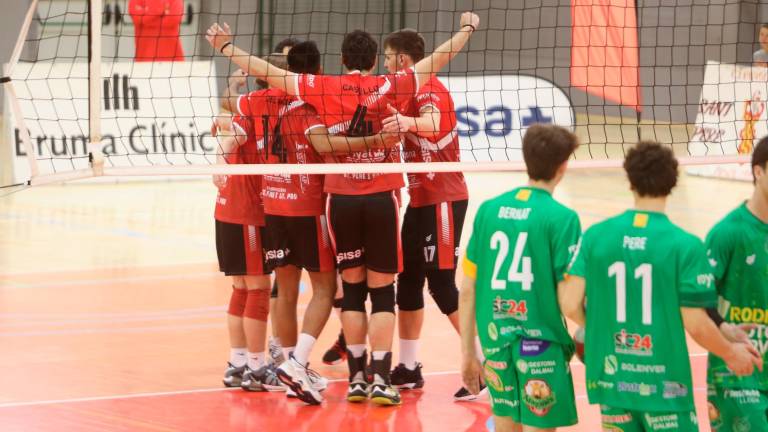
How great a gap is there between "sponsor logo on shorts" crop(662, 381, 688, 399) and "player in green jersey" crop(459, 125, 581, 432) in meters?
0.48

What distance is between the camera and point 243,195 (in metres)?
6.98

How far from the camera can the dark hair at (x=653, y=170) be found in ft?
13.2

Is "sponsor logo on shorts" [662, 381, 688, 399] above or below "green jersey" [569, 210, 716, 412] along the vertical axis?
below

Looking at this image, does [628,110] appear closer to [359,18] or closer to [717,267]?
[359,18]

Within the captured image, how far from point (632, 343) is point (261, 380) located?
11.1 ft

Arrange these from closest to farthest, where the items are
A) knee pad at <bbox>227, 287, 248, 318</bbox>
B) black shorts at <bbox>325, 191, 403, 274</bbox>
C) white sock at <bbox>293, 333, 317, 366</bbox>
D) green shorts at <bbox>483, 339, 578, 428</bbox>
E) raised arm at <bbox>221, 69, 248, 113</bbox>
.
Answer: green shorts at <bbox>483, 339, 578, 428</bbox> < black shorts at <bbox>325, 191, 403, 274</bbox> < white sock at <bbox>293, 333, 317, 366</bbox> < knee pad at <bbox>227, 287, 248, 318</bbox> < raised arm at <bbox>221, 69, 248, 113</bbox>

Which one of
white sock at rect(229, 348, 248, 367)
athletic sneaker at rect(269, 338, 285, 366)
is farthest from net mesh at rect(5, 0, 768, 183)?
white sock at rect(229, 348, 248, 367)

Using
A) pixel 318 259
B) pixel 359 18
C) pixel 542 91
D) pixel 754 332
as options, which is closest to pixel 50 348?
→ pixel 318 259

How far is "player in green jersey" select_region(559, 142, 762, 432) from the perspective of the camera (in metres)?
3.94

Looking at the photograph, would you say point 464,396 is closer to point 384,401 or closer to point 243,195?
point 384,401

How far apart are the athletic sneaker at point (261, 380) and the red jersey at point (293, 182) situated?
983mm

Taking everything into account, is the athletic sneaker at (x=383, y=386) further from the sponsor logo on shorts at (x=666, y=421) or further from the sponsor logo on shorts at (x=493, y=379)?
the sponsor logo on shorts at (x=666, y=421)

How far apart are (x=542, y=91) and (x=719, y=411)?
565 inches

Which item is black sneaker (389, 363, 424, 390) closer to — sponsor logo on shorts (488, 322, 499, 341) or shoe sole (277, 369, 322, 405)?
shoe sole (277, 369, 322, 405)
